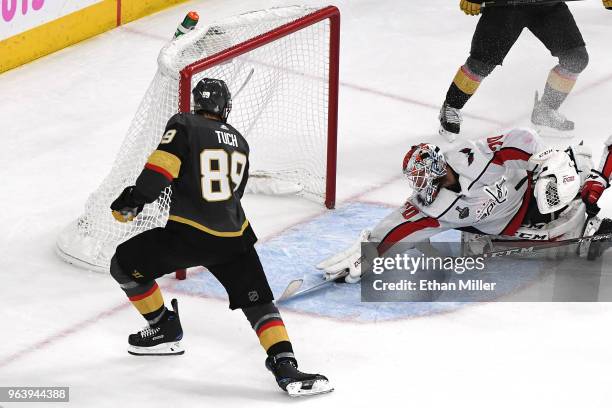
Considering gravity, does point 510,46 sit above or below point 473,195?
above

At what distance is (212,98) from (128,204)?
0.46 metres

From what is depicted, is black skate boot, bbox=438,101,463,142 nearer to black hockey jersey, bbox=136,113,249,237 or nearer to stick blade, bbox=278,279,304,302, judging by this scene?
stick blade, bbox=278,279,304,302

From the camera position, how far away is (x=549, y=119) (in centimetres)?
774

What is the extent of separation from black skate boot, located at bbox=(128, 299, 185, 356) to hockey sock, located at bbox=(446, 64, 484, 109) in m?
2.51

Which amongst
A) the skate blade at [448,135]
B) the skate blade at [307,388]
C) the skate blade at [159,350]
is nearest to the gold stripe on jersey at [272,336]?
the skate blade at [307,388]

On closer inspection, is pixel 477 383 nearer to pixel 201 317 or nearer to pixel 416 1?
pixel 201 317

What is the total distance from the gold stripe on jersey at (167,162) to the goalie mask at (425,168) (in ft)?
3.64

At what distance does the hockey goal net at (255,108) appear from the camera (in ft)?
19.7

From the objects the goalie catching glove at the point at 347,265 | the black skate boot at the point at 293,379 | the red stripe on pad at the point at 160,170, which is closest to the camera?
the red stripe on pad at the point at 160,170

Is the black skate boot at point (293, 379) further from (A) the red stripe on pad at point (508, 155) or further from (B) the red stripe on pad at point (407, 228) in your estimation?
(A) the red stripe on pad at point (508, 155)

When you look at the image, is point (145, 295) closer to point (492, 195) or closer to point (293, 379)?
point (293, 379)

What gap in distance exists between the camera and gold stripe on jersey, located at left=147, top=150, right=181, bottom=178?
16.4 ft

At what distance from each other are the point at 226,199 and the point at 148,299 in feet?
1.59

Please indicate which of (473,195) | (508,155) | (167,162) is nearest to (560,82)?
(508,155)
